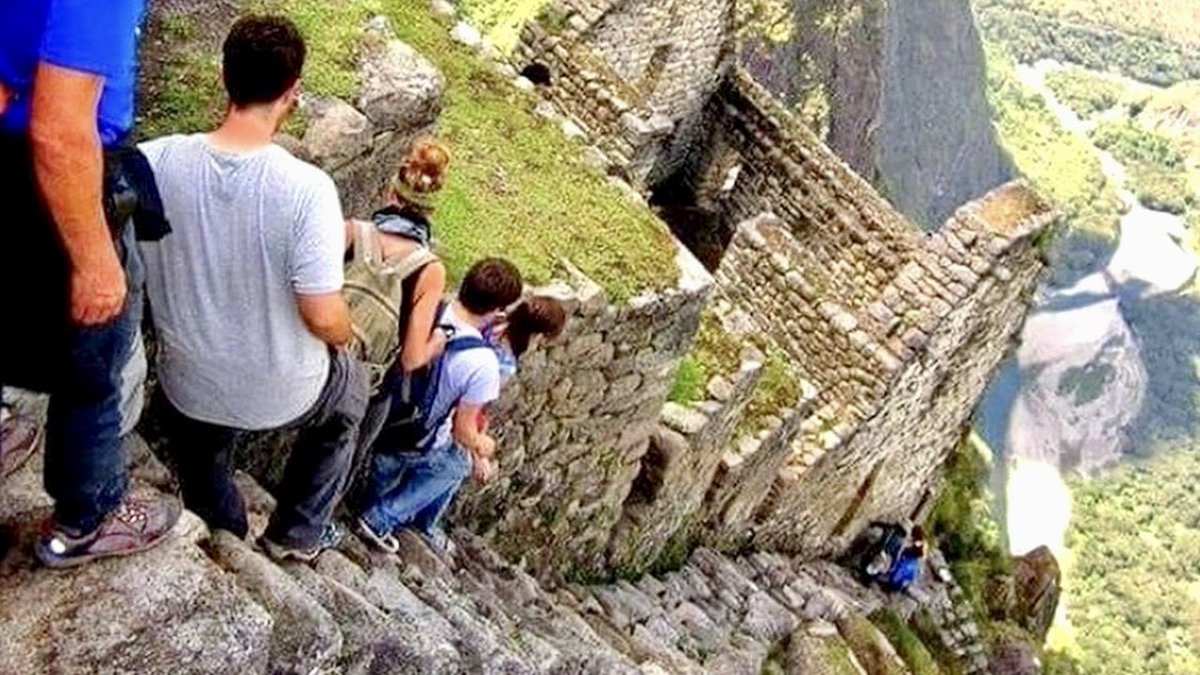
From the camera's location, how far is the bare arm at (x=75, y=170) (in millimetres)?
2918

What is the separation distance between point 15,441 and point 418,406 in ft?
6.06

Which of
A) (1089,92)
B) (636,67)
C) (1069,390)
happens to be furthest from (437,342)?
(1089,92)

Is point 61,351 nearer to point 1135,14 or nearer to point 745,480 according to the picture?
point 745,480

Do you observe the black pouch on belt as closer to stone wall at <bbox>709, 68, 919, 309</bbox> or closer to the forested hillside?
stone wall at <bbox>709, 68, 919, 309</bbox>

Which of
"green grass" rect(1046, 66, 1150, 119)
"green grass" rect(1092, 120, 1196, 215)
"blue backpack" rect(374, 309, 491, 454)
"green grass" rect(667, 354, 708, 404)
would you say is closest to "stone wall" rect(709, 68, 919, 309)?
"green grass" rect(667, 354, 708, 404)

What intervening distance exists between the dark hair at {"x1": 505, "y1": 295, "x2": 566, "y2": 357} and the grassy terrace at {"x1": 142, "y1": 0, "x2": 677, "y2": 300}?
0.95m

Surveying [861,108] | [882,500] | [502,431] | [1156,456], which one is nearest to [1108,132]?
[1156,456]

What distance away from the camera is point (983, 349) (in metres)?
14.2

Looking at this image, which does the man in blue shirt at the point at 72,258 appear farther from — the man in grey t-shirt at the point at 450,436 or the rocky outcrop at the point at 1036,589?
the rocky outcrop at the point at 1036,589

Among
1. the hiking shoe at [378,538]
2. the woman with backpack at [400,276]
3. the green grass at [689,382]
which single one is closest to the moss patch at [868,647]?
the green grass at [689,382]

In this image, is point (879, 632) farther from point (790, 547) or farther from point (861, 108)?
point (861, 108)

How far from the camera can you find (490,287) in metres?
5.16

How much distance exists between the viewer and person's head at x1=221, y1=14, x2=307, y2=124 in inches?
141

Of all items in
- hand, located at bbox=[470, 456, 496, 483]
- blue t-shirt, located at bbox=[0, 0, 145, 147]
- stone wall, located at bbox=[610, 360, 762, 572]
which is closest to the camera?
blue t-shirt, located at bbox=[0, 0, 145, 147]
